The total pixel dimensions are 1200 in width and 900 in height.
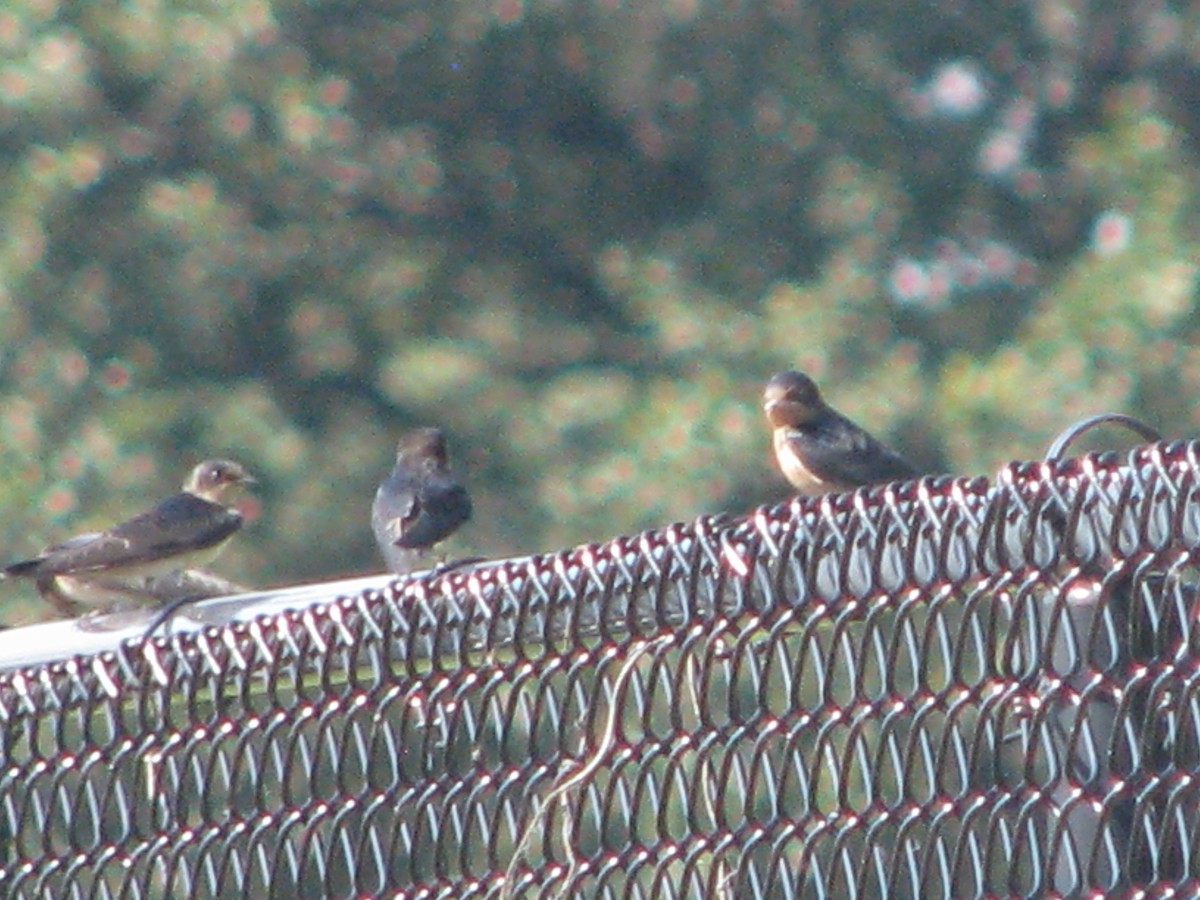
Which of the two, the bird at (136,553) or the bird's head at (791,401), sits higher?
the bird's head at (791,401)

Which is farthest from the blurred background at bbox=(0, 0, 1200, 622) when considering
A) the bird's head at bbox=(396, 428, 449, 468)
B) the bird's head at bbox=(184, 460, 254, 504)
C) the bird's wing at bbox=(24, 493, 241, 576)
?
the bird's wing at bbox=(24, 493, 241, 576)

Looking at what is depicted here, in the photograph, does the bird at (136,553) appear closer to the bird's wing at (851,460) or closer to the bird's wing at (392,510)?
the bird's wing at (392,510)

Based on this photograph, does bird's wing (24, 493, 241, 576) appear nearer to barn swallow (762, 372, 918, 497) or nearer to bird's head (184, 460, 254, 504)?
bird's head (184, 460, 254, 504)

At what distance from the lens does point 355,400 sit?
17.9 metres

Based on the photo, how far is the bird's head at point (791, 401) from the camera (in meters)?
7.92

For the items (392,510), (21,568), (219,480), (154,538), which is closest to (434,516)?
(392,510)

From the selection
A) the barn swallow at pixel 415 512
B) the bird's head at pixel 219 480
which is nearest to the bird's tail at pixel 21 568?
the barn swallow at pixel 415 512

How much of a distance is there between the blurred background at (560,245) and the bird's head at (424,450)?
6.32 meters

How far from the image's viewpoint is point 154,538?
7574 mm

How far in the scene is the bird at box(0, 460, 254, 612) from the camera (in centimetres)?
712

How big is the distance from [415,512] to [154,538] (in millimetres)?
727

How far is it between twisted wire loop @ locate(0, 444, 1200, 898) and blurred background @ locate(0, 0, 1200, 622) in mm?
12122

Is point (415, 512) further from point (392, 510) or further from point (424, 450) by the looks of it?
point (424, 450)

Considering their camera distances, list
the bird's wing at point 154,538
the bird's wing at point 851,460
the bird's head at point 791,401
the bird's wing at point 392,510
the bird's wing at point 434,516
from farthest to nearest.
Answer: the bird's head at point 791,401 < the bird's wing at point 392,510 < the bird's wing at point 851,460 < the bird's wing at point 434,516 < the bird's wing at point 154,538
